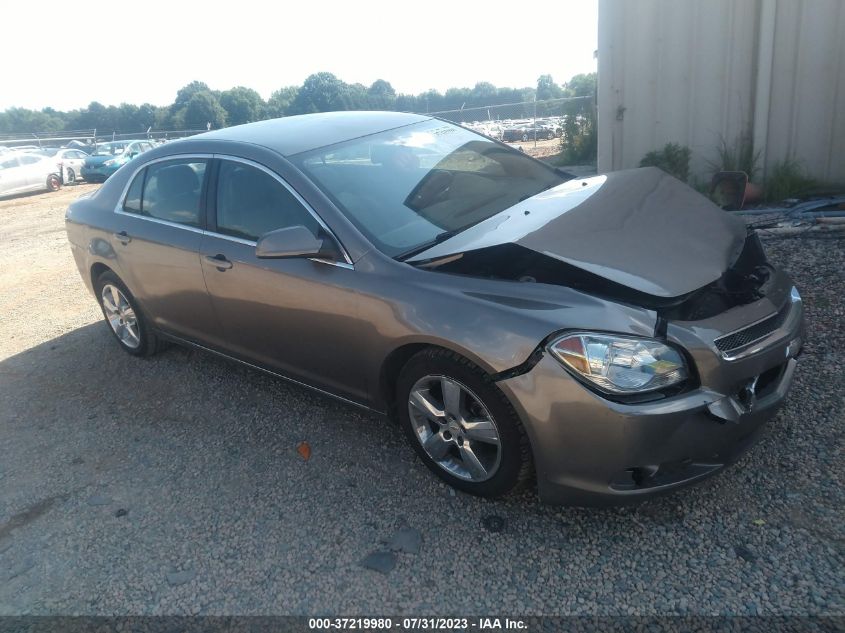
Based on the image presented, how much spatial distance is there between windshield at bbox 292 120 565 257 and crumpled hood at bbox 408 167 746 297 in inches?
7.6

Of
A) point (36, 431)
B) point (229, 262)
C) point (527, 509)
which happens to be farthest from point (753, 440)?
point (36, 431)

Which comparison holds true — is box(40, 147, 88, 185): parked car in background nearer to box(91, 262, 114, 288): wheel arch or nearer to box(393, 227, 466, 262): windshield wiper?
box(91, 262, 114, 288): wheel arch

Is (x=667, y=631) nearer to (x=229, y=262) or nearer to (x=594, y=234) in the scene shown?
(x=594, y=234)

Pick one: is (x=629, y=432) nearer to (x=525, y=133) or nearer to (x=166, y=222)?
(x=166, y=222)

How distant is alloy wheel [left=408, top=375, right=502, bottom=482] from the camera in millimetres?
2750

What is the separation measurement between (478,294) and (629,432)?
80 centimetres

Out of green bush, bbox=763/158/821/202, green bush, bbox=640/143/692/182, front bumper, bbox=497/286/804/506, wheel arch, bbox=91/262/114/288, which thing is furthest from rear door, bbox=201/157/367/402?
green bush, bbox=763/158/821/202

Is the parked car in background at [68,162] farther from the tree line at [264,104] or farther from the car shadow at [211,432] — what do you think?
the car shadow at [211,432]

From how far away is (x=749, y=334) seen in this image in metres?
2.57

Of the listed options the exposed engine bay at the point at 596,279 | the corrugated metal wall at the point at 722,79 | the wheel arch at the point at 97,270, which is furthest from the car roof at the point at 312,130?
the corrugated metal wall at the point at 722,79

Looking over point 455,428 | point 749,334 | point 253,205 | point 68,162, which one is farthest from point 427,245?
point 68,162

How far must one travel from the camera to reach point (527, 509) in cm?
286

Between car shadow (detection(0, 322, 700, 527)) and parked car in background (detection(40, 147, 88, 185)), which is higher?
parked car in background (detection(40, 147, 88, 185))

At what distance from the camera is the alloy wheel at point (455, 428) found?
2.75 m
